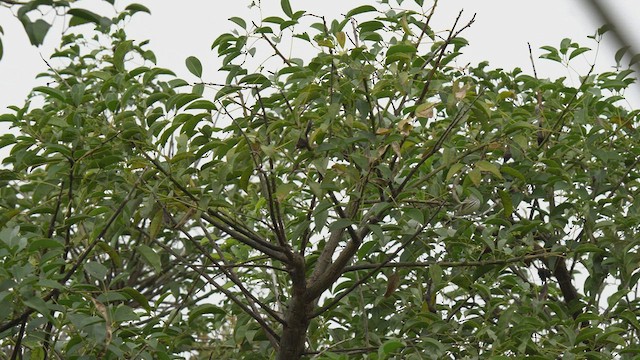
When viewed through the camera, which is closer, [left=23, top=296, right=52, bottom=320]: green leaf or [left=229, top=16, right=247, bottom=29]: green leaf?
[left=23, top=296, right=52, bottom=320]: green leaf

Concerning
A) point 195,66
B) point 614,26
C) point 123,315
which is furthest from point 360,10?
point 614,26

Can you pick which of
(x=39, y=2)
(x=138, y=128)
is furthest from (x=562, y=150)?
(x=39, y=2)

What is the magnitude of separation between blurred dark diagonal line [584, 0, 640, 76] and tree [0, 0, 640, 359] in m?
1.82

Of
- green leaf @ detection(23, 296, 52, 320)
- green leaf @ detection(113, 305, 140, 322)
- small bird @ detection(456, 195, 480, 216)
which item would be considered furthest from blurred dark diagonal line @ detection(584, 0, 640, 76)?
small bird @ detection(456, 195, 480, 216)

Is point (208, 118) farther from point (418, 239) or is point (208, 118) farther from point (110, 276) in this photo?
point (110, 276)

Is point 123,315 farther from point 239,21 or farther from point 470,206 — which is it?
point 470,206

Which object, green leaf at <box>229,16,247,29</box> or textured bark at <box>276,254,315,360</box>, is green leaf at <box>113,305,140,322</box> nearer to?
textured bark at <box>276,254,315,360</box>

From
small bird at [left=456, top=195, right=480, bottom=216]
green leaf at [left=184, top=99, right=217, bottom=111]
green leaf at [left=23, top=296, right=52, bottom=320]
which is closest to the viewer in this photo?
green leaf at [left=23, top=296, right=52, bottom=320]

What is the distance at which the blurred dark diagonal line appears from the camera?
35 cm

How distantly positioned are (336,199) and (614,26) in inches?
84.9

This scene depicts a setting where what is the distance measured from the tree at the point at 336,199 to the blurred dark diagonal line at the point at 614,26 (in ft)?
5.98

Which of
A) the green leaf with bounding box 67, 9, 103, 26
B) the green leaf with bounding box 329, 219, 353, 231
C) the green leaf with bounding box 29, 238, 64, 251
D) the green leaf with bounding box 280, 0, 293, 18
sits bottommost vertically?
the green leaf with bounding box 67, 9, 103, 26

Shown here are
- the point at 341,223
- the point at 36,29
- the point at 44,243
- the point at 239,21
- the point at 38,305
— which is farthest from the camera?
the point at 239,21

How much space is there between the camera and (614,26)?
355mm
